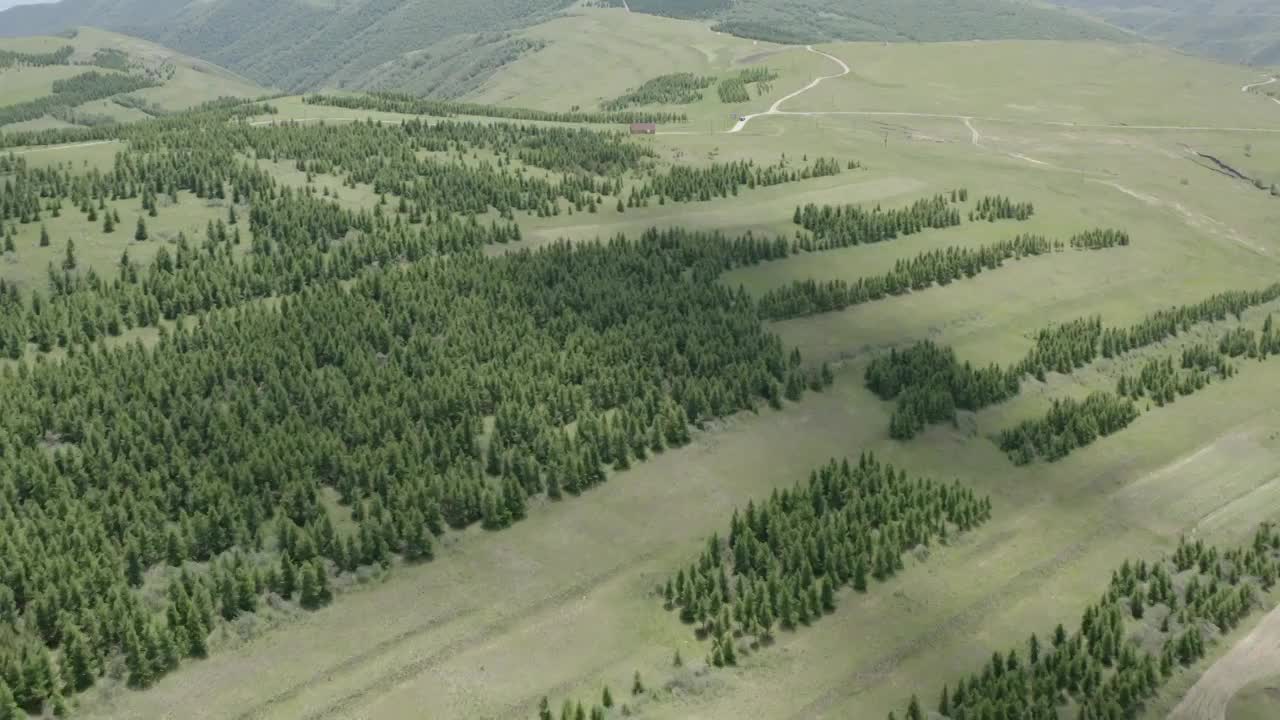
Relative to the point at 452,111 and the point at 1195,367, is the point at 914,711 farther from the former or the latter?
the point at 452,111

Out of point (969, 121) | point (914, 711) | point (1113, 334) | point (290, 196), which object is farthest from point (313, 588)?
point (969, 121)

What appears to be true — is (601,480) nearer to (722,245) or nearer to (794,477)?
(794,477)

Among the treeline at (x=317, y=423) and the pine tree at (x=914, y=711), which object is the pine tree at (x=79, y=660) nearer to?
the treeline at (x=317, y=423)

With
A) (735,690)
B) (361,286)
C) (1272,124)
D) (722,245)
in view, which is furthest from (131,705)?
(1272,124)

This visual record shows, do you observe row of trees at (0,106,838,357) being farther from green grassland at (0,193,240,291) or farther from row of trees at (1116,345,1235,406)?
row of trees at (1116,345,1235,406)

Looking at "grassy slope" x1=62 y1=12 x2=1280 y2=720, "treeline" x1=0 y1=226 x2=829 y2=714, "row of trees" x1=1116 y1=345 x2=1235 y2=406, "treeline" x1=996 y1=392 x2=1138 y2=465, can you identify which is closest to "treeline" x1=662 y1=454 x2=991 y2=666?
"grassy slope" x1=62 y1=12 x2=1280 y2=720

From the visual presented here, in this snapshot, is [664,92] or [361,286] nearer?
[361,286]

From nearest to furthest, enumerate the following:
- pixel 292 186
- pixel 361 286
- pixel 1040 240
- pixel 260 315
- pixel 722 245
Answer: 1. pixel 260 315
2. pixel 361 286
3. pixel 722 245
4. pixel 1040 240
5. pixel 292 186
